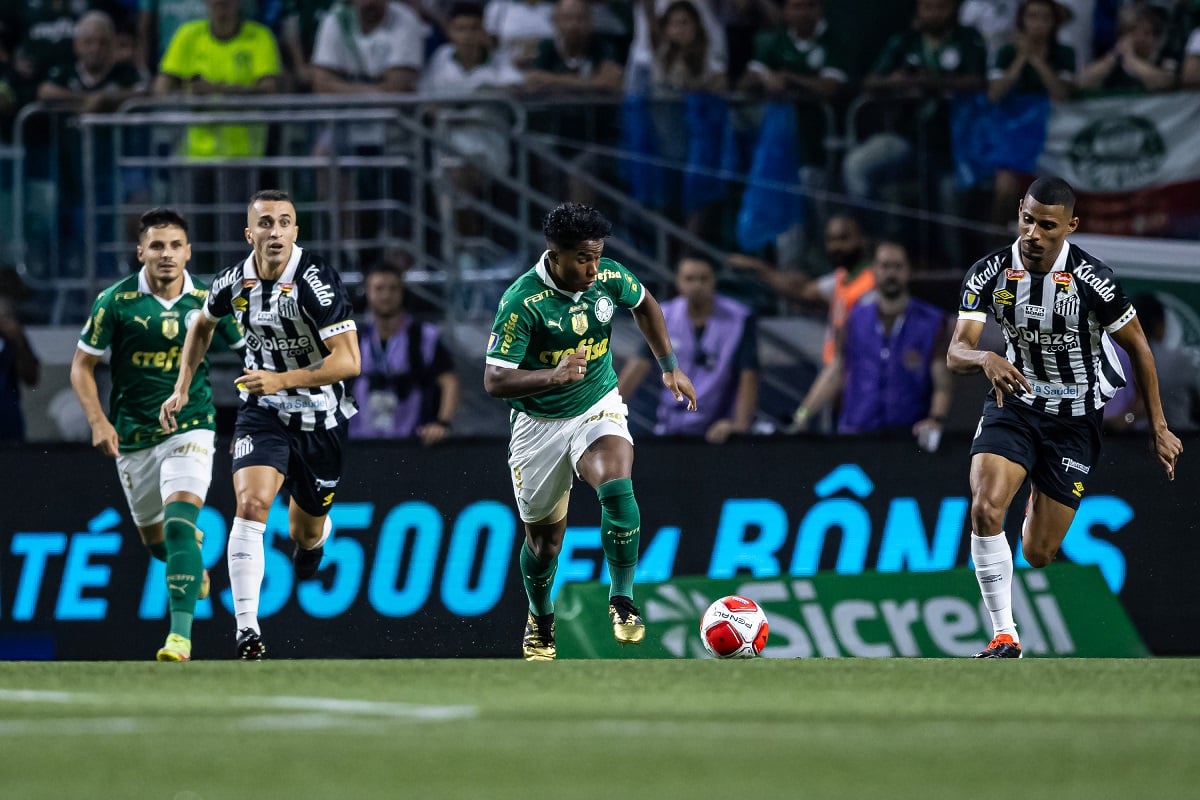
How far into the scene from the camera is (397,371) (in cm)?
1172

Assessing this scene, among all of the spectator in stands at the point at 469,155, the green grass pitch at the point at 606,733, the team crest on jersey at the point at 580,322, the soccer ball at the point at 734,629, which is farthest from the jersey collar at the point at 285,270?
the spectator in stands at the point at 469,155

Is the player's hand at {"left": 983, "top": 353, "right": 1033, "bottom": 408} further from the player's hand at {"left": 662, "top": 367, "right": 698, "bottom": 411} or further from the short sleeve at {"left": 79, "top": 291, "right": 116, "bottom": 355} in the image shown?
the short sleeve at {"left": 79, "top": 291, "right": 116, "bottom": 355}

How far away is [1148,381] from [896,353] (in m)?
2.79

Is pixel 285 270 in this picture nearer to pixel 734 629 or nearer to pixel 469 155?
pixel 734 629

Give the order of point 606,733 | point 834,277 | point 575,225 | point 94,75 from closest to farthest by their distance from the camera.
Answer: point 606,733 → point 575,225 → point 834,277 → point 94,75

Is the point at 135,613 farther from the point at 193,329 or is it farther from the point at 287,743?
the point at 287,743

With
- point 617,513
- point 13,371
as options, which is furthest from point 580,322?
point 13,371

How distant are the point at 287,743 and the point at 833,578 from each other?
651 centimetres

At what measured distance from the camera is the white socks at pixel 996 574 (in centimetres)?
879

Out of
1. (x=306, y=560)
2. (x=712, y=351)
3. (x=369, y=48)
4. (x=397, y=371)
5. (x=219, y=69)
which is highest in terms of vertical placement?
(x=369, y=48)

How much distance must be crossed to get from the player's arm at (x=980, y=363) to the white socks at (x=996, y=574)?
27.2 inches

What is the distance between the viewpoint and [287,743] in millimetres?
5047

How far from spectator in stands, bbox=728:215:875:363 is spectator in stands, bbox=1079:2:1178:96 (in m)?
1.96

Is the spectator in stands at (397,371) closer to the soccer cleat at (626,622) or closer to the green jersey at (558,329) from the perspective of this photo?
the green jersey at (558,329)
